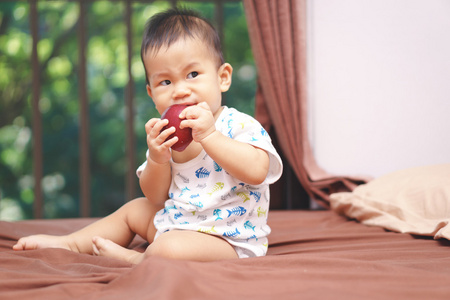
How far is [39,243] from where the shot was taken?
4.14ft

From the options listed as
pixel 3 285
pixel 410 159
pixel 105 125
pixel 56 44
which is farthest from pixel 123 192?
pixel 3 285

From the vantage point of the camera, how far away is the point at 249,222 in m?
1.22

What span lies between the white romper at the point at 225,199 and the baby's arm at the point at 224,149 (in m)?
0.06

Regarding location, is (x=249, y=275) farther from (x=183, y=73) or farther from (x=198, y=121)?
(x=183, y=73)

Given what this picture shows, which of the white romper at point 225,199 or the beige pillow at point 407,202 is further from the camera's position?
the beige pillow at point 407,202

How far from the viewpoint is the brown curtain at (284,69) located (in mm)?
2531

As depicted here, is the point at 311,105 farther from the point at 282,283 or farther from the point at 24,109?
the point at 24,109

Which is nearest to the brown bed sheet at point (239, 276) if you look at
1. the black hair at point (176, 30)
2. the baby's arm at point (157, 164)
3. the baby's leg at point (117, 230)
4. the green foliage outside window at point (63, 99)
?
the baby's leg at point (117, 230)

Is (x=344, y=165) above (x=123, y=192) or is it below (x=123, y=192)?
above

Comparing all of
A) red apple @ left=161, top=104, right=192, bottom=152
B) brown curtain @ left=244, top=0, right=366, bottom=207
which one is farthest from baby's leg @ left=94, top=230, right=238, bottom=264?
brown curtain @ left=244, top=0, right=366, bottom=207

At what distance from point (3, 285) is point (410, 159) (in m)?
2.15

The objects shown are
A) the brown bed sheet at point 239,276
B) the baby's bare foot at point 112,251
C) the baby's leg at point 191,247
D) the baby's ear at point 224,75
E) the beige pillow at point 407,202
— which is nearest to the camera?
the brown bed sheet at point 239,276

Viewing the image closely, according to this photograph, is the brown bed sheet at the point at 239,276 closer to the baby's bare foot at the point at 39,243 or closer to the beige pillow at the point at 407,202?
the baby's bare foot at the point at 39,243

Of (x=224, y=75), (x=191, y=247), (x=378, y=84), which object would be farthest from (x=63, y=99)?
(x=191, y=247)
